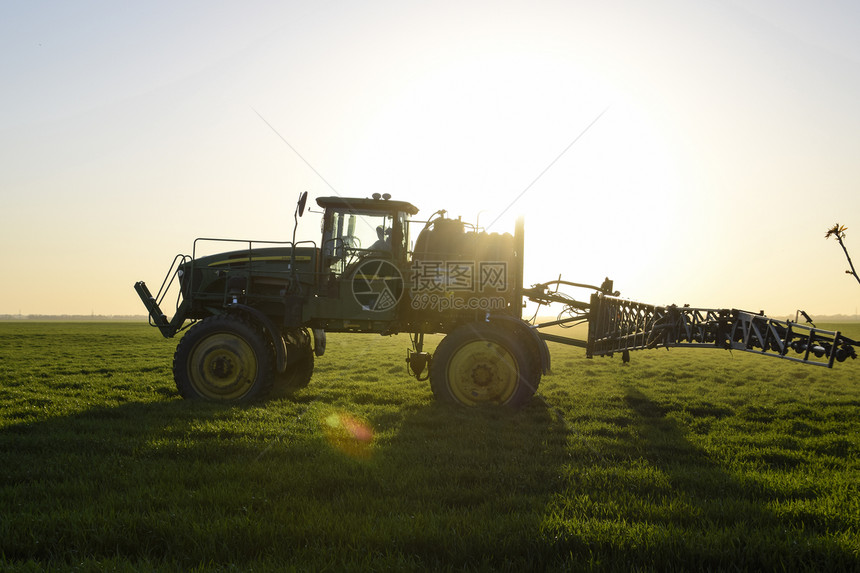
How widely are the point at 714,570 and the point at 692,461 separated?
3061 mm

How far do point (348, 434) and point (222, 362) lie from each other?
3.79 m

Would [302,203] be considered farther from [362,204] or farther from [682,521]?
[682,521]

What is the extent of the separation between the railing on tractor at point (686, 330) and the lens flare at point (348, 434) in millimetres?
4497

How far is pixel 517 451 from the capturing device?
6.53 metres

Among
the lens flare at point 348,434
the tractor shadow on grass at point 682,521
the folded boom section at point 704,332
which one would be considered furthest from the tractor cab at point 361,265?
the tractor shadow on grass at point 682,521

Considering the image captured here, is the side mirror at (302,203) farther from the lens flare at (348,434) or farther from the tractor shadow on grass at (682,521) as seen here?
the tractor shadow on grass at (682,521)

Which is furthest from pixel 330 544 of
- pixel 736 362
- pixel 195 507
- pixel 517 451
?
pixel 736 362

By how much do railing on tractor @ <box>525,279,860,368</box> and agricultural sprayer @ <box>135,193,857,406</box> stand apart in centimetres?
4

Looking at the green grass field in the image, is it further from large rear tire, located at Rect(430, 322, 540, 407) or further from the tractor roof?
the tractor roof

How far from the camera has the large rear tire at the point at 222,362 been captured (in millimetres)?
9812

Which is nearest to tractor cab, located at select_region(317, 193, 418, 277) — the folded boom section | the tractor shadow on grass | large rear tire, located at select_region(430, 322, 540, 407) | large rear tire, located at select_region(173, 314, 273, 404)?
large rear tire, located at select_region(173, 314, 273, 404)

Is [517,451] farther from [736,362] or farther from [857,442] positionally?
[736,362]

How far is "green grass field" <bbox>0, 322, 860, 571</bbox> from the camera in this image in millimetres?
3785

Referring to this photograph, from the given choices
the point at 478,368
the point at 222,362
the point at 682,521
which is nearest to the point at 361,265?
the point at 478,368
